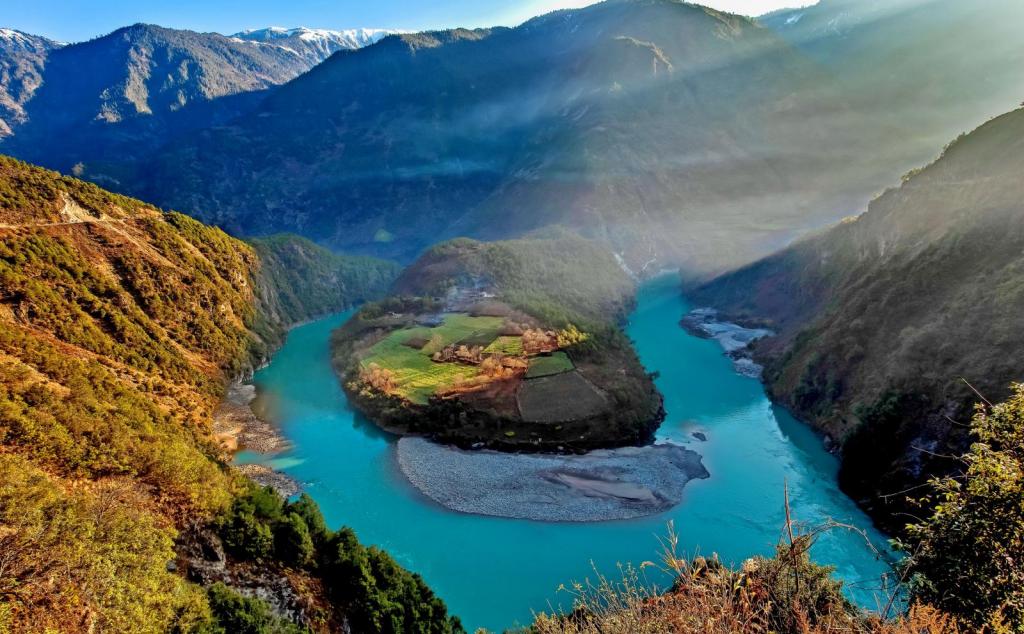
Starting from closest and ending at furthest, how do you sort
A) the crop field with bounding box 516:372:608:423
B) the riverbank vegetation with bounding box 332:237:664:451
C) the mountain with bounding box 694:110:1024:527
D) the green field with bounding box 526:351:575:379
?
the mountain with bounding box 694:110:1024:527, the riverbank vegetation with bounding box 332:237:664:451, the crop field with bounding box 516:372:608:423, the green field with bounding box 526:351:575:379

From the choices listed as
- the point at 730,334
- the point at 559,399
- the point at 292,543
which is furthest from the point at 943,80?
the point at 292,543

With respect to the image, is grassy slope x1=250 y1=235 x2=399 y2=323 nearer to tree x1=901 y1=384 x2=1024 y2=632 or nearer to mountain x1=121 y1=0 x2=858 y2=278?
mountain x1=121 y1=0 x2=858 y2=278

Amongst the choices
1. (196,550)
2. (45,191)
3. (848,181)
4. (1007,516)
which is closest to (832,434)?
(1007,516)

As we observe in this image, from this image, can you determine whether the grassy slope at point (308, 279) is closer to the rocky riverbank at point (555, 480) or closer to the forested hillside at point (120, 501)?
the forested hillside at point (120, 501)

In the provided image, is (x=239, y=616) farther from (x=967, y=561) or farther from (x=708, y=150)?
(x=708, y=150)

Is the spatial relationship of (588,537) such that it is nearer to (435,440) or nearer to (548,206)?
(435,440)

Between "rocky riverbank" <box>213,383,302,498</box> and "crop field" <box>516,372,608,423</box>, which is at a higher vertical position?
"rocky riverbank" <box>213,383,302,498</box>

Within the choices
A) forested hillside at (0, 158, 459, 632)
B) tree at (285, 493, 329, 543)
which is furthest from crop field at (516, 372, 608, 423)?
forested hillside at (0, 158, 459, 632)
